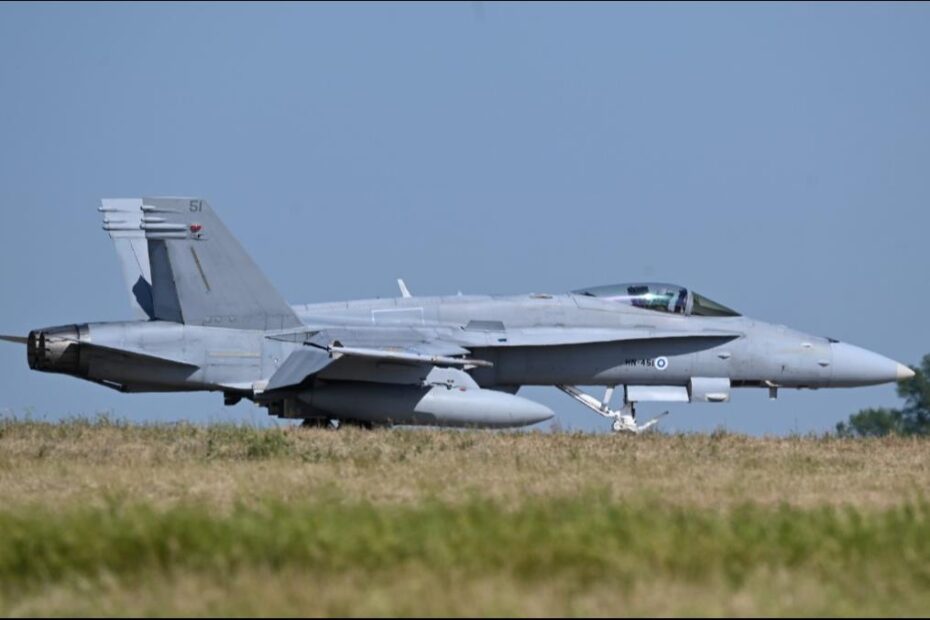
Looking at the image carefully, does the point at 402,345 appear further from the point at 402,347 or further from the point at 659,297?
the point at 659,297

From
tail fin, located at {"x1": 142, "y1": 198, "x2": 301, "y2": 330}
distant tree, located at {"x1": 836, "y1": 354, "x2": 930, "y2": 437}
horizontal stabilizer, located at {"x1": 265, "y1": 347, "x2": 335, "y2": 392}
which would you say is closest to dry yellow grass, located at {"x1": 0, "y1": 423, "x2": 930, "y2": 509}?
horizontal stabilizer, located at {"x1": 265, "y1": 347, "x2": 335, "y2": 392}

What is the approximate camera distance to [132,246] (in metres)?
21.0

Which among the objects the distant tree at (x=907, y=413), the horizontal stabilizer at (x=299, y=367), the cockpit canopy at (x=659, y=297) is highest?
the cockpit canopy at (x=659, y=297)

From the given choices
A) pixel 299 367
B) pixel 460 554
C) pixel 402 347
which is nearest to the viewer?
pixel 460 554

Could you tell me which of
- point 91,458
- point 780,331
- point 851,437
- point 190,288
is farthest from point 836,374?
point 91,458

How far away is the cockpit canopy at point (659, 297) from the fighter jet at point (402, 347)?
18mm

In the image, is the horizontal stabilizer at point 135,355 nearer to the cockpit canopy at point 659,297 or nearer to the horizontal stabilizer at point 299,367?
the horizontal stabilizer at point 299,367

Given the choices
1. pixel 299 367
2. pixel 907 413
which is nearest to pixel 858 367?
pixel 299 367

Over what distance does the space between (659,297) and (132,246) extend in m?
6.90

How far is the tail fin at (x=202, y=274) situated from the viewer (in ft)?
60.3

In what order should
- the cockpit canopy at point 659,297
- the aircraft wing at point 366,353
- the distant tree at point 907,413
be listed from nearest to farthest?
the aircraft wing at point 366,353
the cockpit canopy at point 659,297
the distant tree at point 907,413

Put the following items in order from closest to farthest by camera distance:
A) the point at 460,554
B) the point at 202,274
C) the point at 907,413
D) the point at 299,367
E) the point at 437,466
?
the point at 460,554, the point at 437,466, the point at 299,367, the point at 202,274, the point at 907,413

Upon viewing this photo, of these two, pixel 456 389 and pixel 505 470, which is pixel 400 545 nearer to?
pixel 505 470

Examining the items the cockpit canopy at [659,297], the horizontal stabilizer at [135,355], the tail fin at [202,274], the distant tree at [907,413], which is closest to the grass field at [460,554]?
the horizontal stabilizer at [135,355]
